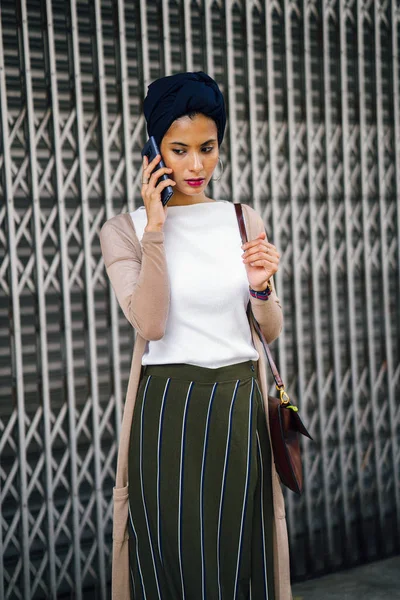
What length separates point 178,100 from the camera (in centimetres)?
214

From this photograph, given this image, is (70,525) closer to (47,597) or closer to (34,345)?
(47,597)

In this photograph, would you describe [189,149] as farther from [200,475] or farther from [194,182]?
[200,475]

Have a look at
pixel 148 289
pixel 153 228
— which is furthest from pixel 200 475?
pixel 153 228

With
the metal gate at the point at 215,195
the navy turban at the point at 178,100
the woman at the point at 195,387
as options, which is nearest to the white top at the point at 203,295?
the woman at the point at 195,387

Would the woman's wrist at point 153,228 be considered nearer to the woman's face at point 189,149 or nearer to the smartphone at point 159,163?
the smartphone at point 159,163

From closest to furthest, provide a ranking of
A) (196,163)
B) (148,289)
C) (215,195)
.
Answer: (148,289), (196,163), (215,195)

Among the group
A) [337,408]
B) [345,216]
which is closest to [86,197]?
[345,216]

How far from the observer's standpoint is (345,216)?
4484mm

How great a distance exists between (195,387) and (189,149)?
0.70m

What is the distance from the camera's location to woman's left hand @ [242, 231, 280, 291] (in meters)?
2.11

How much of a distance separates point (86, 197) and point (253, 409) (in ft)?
6.01

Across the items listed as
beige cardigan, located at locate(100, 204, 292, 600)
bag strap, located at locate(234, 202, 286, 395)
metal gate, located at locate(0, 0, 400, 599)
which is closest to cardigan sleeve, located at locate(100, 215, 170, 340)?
beige cardigan, located at locate(100, 204, 292, 600)

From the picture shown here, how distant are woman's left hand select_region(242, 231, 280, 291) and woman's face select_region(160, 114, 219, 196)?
268 millimetres

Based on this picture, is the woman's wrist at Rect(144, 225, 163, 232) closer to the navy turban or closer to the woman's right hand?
the woman's right hand
